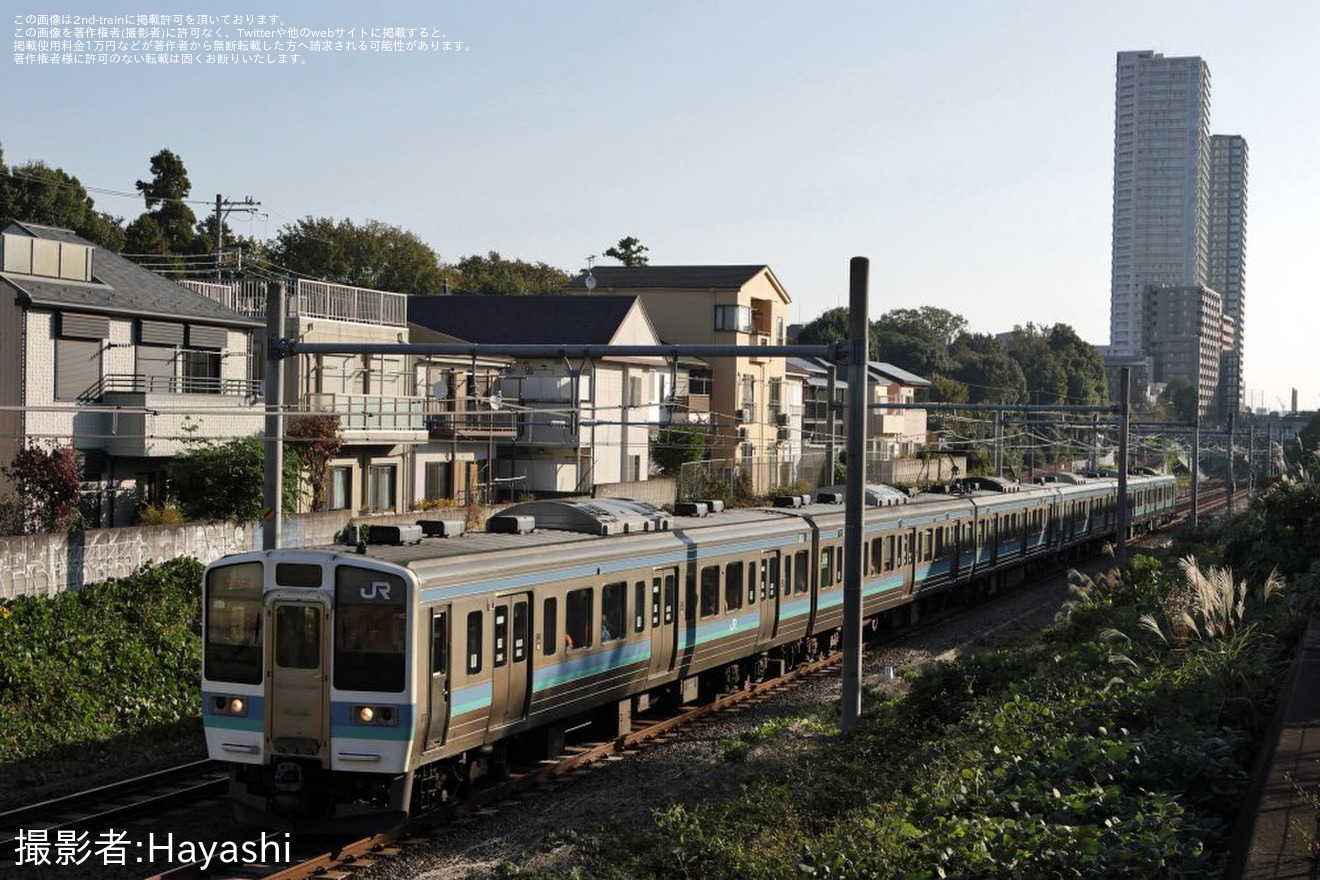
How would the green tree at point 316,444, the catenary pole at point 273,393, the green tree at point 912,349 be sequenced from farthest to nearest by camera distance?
the green tree at point 912,349 → the green tree at point 316,444 → the catenary pole at point 273,393

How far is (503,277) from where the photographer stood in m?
76.7

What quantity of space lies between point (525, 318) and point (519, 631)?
1217 inches

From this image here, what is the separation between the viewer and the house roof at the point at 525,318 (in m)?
42.3

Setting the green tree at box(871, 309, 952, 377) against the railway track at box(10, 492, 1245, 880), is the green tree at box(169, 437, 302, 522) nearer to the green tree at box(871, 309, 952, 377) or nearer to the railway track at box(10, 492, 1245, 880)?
the railway track at box(10, 492, 1245, 880)

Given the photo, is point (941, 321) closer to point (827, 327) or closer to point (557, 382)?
point (827, 327)

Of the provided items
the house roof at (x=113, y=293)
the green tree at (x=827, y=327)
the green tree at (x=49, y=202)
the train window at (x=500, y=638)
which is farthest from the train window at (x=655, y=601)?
the green tree at (x=827, y=327)

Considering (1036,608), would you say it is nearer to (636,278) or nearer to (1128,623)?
(1128,623)

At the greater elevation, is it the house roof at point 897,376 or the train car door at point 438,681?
the house roof at point 897,376

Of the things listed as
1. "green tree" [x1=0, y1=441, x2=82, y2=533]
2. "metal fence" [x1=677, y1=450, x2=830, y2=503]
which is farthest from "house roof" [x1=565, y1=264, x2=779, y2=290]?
"green tree" [x1=0, y1=441, x2=82, y2=533]

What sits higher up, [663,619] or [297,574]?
[297,574]

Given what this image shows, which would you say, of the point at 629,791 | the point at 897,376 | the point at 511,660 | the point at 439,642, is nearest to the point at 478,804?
the point at 511,660

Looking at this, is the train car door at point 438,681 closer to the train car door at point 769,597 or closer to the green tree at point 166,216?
the train car door at point 769,597

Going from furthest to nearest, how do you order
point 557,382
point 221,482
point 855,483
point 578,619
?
point 557,382 → point 221,482 → point 855,483 → point 578,619

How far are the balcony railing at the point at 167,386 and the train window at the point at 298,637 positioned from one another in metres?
12.9
